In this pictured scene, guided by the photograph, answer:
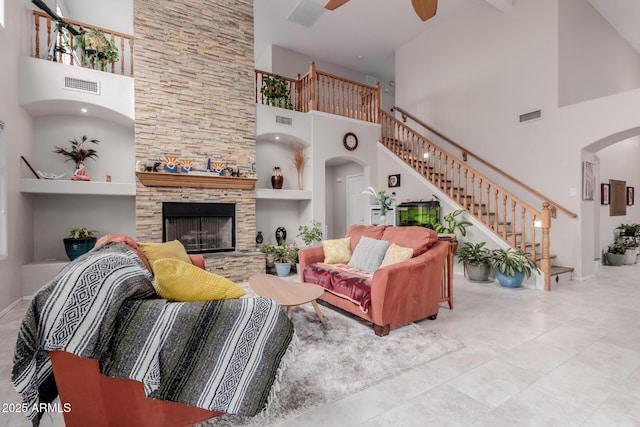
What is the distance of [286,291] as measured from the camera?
2834mm

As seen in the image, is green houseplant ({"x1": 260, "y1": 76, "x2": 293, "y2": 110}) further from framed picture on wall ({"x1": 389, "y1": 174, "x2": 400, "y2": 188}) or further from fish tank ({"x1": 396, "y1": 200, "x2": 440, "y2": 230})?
fish tank ({"x1": 396, "y1": 200, "x2": 440, "y2": 230})

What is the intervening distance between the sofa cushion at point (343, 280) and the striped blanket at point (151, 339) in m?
1.46

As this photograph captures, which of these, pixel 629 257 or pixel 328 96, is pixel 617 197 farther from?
pixel 328 96

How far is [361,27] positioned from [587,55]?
Result: 451cm

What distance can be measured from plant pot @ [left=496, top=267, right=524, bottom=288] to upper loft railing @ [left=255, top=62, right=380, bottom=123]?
4.39 m

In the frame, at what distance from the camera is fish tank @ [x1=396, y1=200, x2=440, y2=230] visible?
5.59 m

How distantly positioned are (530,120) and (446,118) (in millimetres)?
1806

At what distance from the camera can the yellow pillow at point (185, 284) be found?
57.1 inches

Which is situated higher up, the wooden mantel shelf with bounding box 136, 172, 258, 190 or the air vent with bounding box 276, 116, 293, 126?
the air vent with bounding box 276, 116, 293, 126

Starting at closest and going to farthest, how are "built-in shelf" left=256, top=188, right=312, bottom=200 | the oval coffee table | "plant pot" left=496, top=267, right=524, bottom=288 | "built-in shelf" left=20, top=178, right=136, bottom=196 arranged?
the oval coffee table, "built-in shelf" left=20, top=178, right=136, bottom=196, "plant pot" left=496, top=267, right=524, bottom=288, "built-in shelf" left=256, top=188, right=312, bottom=200

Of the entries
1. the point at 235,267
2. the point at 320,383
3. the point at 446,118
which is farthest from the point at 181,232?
the point at 446,118

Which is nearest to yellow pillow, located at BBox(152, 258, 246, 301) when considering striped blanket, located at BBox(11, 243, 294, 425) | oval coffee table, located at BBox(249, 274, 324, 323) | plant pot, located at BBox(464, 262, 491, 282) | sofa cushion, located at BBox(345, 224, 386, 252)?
striped blanket, located at BBox(11, 243, 294, 425)

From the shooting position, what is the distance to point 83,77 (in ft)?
14.2

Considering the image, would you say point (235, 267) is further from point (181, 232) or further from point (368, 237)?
point (368, 237)
